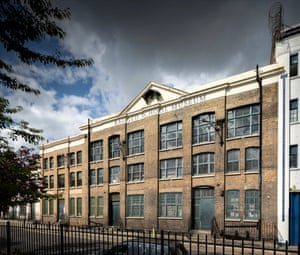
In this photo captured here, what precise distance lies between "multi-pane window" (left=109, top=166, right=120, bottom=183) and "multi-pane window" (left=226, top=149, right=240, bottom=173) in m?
14.1

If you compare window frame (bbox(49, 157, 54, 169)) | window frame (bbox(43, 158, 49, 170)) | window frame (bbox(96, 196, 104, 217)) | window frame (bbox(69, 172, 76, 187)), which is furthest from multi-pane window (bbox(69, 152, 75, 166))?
window frame (bbox(96, 196, 104, 217))

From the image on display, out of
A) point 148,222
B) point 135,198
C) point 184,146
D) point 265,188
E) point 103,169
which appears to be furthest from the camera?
point 103,169

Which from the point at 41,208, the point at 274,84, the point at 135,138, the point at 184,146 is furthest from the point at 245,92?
the point at 41,208

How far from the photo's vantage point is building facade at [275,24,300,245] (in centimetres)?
2067

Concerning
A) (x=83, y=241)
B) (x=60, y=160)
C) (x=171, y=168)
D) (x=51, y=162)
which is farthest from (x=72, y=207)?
(x=83, y=241)

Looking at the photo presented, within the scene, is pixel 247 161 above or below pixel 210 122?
below

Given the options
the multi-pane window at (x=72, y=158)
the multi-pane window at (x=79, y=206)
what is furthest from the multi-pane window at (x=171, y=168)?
the multi-pane window at (x=72, y=158)

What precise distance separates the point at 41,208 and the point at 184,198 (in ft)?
89.5

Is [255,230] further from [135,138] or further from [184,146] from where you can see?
[135,138]

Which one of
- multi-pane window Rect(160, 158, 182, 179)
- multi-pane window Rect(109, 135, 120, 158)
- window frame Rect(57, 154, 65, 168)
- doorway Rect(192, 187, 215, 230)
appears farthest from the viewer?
window frame Rect(57, 154, 65, 168)

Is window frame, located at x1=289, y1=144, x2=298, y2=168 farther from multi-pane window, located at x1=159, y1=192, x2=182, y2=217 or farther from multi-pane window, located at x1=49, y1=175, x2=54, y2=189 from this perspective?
multi-pane window, located at x1=49, y1=175, x2=54, y2=189

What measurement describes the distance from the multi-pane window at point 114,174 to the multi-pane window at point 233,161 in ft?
46.1

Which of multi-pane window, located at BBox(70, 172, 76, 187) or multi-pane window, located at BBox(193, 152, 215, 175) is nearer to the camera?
multi-pane window, located at BBox(193, 152, 215, 175)

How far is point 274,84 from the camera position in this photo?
73.8 feet
